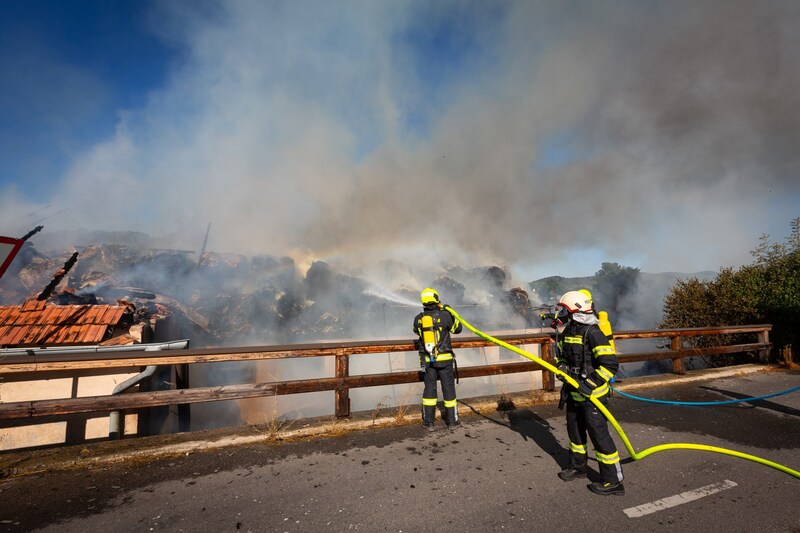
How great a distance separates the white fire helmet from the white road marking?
64.2 inches

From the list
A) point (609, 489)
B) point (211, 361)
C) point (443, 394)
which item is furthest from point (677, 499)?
point (211, 361)

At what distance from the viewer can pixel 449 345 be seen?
491 centimetres

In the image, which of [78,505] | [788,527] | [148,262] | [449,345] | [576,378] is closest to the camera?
[788,527]

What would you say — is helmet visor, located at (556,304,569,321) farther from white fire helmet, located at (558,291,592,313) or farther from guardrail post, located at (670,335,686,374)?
guardrail post, located at (670,335,686,374)

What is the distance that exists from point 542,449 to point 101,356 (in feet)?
16.5

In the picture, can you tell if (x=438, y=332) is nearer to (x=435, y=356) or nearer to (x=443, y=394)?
(x=435, y=356)

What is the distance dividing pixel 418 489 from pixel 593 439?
1.65 m

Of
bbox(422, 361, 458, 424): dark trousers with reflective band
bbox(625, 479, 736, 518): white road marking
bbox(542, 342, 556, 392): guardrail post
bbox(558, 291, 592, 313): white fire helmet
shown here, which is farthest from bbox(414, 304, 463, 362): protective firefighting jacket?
bbox(625, 479, 736, 518): white road marking

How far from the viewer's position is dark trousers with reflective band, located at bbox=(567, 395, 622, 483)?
3029mm

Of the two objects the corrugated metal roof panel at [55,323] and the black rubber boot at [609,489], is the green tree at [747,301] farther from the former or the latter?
the corrugated metal roof panel at [55,323]

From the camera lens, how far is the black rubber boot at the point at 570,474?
10.6ft

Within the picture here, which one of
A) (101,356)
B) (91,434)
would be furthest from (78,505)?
(91,434)

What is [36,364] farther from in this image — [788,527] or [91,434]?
[788,527]

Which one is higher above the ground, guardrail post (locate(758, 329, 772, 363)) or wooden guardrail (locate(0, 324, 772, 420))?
wooden guardrail (locate(0, 324, 772, 420))
